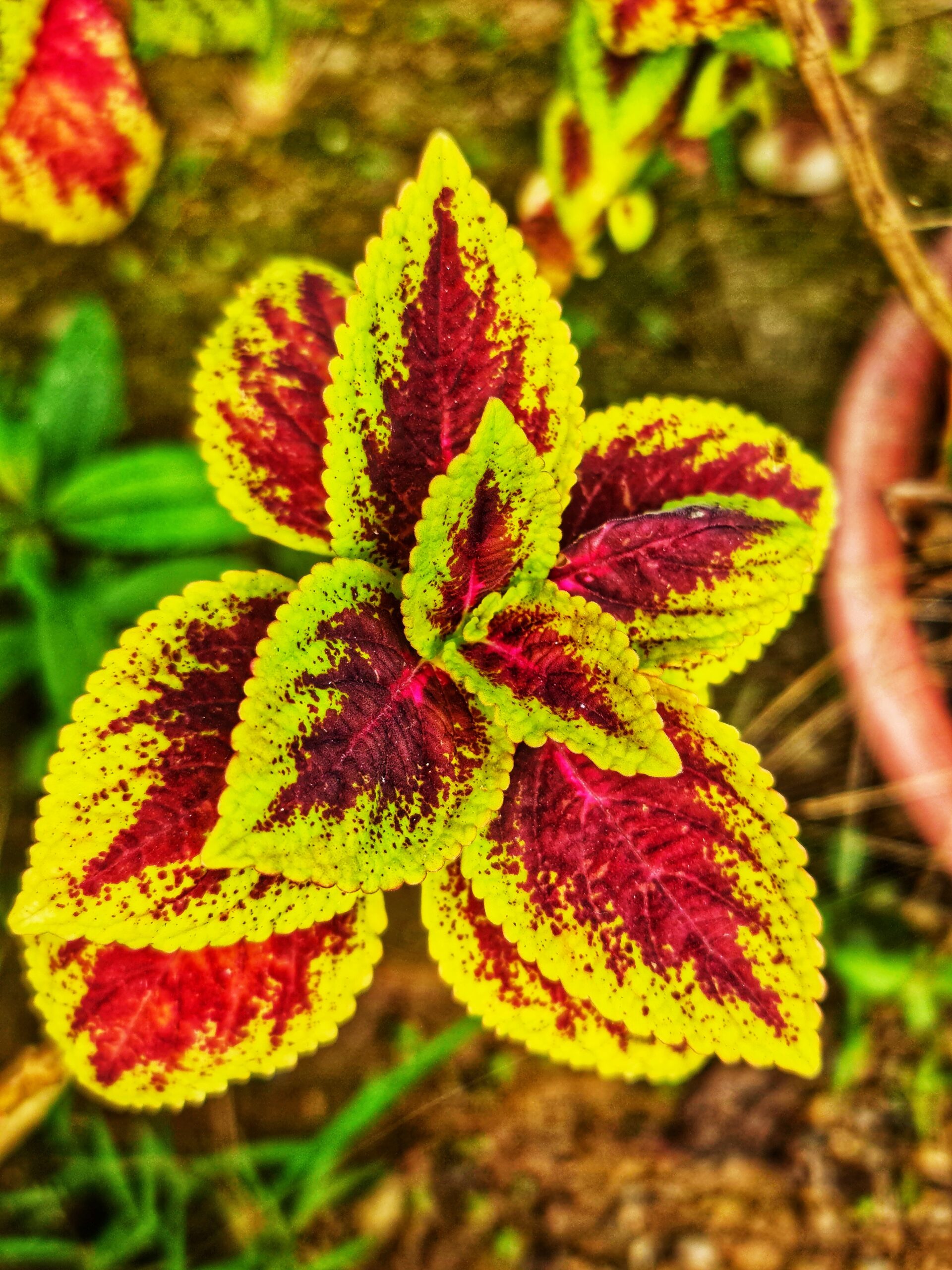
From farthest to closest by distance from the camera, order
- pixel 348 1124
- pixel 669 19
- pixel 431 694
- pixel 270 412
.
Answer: pixel 348 1124
pixel 669 19
pixel 270 412
pixel 431 694

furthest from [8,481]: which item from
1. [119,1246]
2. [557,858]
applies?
[119,1246]

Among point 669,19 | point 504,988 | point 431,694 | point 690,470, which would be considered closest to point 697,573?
point 690,470

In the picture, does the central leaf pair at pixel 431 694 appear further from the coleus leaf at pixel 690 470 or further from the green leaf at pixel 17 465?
the green leaf at pixel 17 465

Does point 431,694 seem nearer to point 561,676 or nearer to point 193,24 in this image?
point 561,676

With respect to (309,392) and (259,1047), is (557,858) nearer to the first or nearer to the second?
(259,1047)

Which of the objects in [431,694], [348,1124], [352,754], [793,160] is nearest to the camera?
[352,754]

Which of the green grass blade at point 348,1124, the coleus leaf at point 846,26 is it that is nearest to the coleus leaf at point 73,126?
the coleus leaf at point 846,26

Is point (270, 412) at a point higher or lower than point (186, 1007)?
higher

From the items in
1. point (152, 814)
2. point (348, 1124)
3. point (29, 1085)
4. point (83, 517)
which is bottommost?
point (348, 1124)
